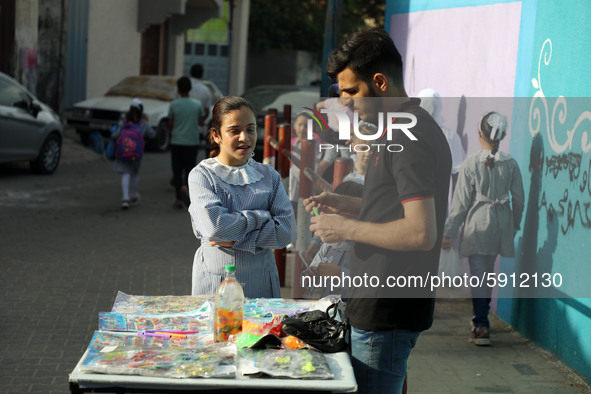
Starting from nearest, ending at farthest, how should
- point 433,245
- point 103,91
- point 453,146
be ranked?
point 433,245, point 453,146, point 103,91

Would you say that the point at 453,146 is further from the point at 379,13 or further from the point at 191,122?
the point at 379,13

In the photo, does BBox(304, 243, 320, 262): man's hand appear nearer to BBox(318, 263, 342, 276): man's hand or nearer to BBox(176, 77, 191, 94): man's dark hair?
BBox(318, 263, 342, 276): man's hand

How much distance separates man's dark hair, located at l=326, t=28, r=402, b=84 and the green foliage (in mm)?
35851

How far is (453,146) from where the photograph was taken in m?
7.83

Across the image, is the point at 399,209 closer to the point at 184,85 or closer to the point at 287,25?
the point at 184,85

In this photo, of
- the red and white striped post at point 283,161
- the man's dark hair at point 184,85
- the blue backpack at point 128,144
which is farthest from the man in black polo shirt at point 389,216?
the man's dark hair at point 184,85

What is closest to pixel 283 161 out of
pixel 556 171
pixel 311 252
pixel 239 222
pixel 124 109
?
pixel 311 252

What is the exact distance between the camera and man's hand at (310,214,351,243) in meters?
2.98

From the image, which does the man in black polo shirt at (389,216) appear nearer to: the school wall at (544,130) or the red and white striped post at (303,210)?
the school wall at (544,130)

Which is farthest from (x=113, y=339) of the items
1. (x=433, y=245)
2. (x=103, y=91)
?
(x=103, y=91)

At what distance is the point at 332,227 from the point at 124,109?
667 inches

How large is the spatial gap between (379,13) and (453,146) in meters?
35.8

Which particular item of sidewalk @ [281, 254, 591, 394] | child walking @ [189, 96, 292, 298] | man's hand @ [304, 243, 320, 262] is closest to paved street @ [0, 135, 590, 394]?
sidewalk @ [281, 254, 591, 394]

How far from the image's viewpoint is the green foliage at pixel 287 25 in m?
38.2
